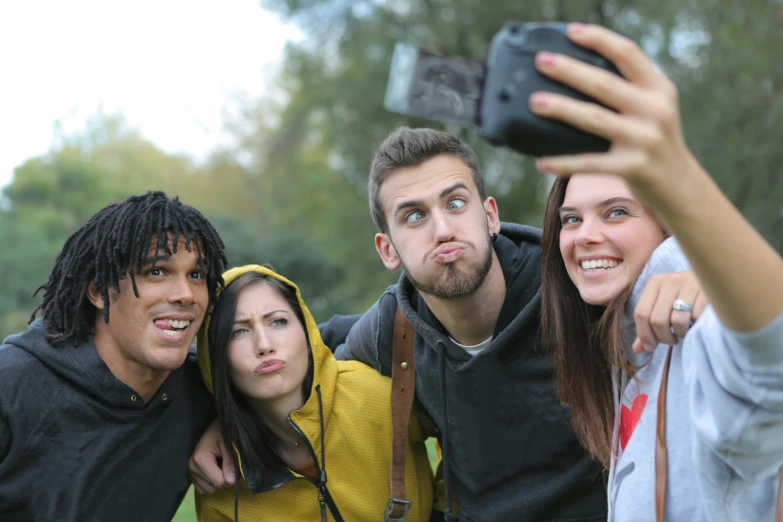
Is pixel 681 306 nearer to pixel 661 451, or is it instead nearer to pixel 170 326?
pixel 661 451

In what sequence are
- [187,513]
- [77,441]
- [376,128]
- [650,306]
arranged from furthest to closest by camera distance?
[376,128], [187,513], [77,441], [650,306]

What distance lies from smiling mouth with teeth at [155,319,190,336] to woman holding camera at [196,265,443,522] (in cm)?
28

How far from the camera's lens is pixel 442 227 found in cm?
383

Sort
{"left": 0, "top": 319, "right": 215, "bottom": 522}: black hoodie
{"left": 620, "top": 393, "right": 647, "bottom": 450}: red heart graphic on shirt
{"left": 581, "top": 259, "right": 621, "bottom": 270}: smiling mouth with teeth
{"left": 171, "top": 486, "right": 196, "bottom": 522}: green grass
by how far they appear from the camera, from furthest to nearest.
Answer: {"left": 171, "top": 486, "right": 196, "bottom": 522}: green grass → {"left": 0, "top": 319, "right": 215, "bottom": 522}: black hoodie → {"left": 581, "top": 259, "right": 621, "bottom": 270}: smiling mouth with teeth → {"left": 620, "top": 393, "right": 647, "bottom": 450}: red heart graphic on shirt

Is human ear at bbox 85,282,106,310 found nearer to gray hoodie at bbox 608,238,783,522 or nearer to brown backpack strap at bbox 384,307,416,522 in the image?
brown backpack strap at bbox 384,307,416,522

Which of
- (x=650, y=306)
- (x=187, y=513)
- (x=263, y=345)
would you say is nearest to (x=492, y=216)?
(x=263, y=345)

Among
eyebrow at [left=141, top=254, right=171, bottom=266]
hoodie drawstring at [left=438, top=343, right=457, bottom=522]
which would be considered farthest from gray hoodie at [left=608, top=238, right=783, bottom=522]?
eyebrow at [left=141, top=254, right=171, bottom=266]

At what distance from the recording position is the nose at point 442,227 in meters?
3.81

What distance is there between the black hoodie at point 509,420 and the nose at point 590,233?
1004 millimetres

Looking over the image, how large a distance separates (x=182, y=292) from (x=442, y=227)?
127 centimetres

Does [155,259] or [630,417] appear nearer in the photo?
[630,417]

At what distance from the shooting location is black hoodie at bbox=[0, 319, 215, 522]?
352 cm

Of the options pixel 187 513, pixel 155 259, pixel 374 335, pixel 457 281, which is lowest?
pixel 187 513

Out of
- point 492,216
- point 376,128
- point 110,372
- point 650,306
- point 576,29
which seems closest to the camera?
point 576,29
